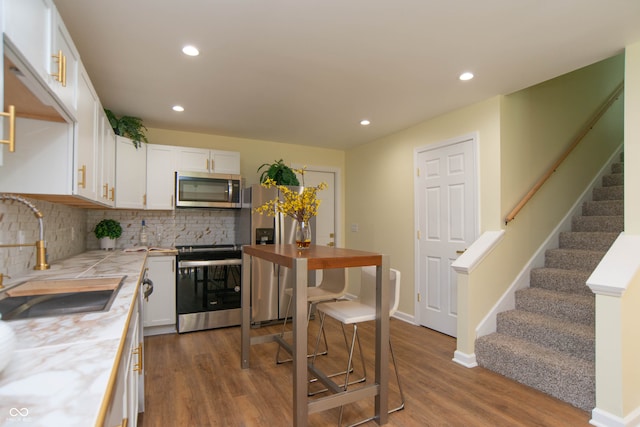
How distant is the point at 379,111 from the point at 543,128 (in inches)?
65.6

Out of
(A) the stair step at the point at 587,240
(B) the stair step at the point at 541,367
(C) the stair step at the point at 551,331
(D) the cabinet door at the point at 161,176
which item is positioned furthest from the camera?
(D) the cabinet door at the point at 161,176

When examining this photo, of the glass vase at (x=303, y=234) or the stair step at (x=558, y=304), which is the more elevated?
the glass vase at (x=303, y=234)

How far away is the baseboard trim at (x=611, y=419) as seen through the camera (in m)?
2.00

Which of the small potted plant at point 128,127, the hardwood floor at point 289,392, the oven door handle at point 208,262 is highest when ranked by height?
the small potted plant at point 128,127

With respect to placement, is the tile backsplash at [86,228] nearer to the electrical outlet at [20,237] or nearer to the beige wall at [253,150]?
the electrical outlet at [20,237]

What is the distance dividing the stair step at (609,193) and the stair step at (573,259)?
0.87m

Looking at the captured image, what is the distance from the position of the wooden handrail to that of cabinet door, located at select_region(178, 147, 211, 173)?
339 centimetres

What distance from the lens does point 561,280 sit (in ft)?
10.3

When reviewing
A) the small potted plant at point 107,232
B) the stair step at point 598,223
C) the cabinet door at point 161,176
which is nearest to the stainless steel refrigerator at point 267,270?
the cabinet door at point 161,176

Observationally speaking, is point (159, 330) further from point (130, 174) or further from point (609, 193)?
point (609, 193)

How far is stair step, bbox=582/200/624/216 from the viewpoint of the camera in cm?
351

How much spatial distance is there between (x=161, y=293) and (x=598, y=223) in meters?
4.65

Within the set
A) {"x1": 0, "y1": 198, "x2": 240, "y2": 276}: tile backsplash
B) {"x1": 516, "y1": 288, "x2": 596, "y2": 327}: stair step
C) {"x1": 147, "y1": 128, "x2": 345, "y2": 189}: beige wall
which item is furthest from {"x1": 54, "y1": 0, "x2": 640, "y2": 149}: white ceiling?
{"x1": 516, "y1": 288, "x2": 596, "y2": 327}: stair step

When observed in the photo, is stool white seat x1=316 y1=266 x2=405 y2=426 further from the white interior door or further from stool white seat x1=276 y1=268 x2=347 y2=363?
the white interior door
